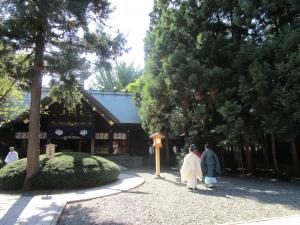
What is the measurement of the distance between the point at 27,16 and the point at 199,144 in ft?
36.2

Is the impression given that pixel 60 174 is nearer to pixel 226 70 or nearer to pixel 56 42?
pixel 56 42

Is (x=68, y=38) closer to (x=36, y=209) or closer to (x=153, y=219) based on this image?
(x=36, y=209)

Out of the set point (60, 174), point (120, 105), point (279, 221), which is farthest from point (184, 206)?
point (120, 105)

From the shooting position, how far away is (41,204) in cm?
937

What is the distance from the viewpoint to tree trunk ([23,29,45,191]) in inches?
475

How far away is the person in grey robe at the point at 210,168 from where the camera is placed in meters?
12.4

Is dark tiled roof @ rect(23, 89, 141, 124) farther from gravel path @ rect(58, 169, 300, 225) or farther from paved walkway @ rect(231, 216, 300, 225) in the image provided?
paved walkway @ rect(231, 216, 300, 225)

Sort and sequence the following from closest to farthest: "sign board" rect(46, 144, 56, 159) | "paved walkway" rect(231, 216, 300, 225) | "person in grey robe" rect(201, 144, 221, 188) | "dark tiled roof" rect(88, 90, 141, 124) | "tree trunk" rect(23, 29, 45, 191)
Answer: "paved walkway" rect(231, 216, 300, 225) < "tree trunk" rect(23, 29, 45, 191) < "person in grey robe" rect(201, 144, 221, 188) < "sign board" rect(46, 144, 56, 159) < "dark tiled roof" rect(88, 90, 141, 124)

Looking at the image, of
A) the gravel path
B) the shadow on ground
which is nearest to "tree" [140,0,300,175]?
the shadow on ground

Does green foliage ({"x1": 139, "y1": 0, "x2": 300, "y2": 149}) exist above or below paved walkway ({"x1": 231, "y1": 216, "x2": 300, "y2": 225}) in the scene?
above

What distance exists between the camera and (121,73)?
5338cm

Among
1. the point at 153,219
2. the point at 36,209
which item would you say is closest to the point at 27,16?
the point at 36,209

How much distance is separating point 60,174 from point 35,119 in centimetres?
228

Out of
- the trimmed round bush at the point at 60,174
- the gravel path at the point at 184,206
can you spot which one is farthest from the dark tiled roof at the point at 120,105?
the gravel path at the point at 184,206
